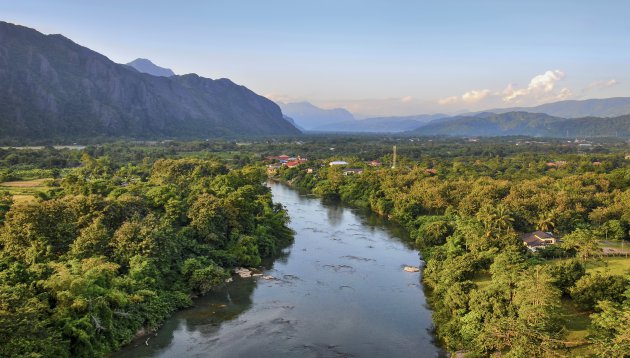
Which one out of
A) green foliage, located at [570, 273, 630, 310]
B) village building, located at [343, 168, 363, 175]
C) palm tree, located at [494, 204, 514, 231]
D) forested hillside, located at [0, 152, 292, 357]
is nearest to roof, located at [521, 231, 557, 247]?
palm tree, located at [494, 204, 514, 231]

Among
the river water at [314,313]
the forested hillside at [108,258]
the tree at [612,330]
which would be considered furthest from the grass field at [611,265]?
the forested hillside at [108,258]

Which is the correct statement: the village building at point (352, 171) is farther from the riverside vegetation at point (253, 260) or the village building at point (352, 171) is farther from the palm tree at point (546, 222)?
the palm tree at point (546, 222)

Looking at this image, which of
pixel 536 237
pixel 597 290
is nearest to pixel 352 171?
pixel 536 237

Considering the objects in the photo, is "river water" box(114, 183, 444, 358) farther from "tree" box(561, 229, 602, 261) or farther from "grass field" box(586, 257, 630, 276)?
"grass field" box(586, 257, 630, 276)

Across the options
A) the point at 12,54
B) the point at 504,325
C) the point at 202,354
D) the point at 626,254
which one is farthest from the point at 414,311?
the point at 12,54

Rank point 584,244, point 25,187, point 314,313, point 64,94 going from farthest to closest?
point 64,94
point 25,187
point 584,244
point 314,313

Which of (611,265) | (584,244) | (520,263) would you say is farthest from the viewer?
(611,265)

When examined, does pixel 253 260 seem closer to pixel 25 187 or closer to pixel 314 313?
pixel 314 313
